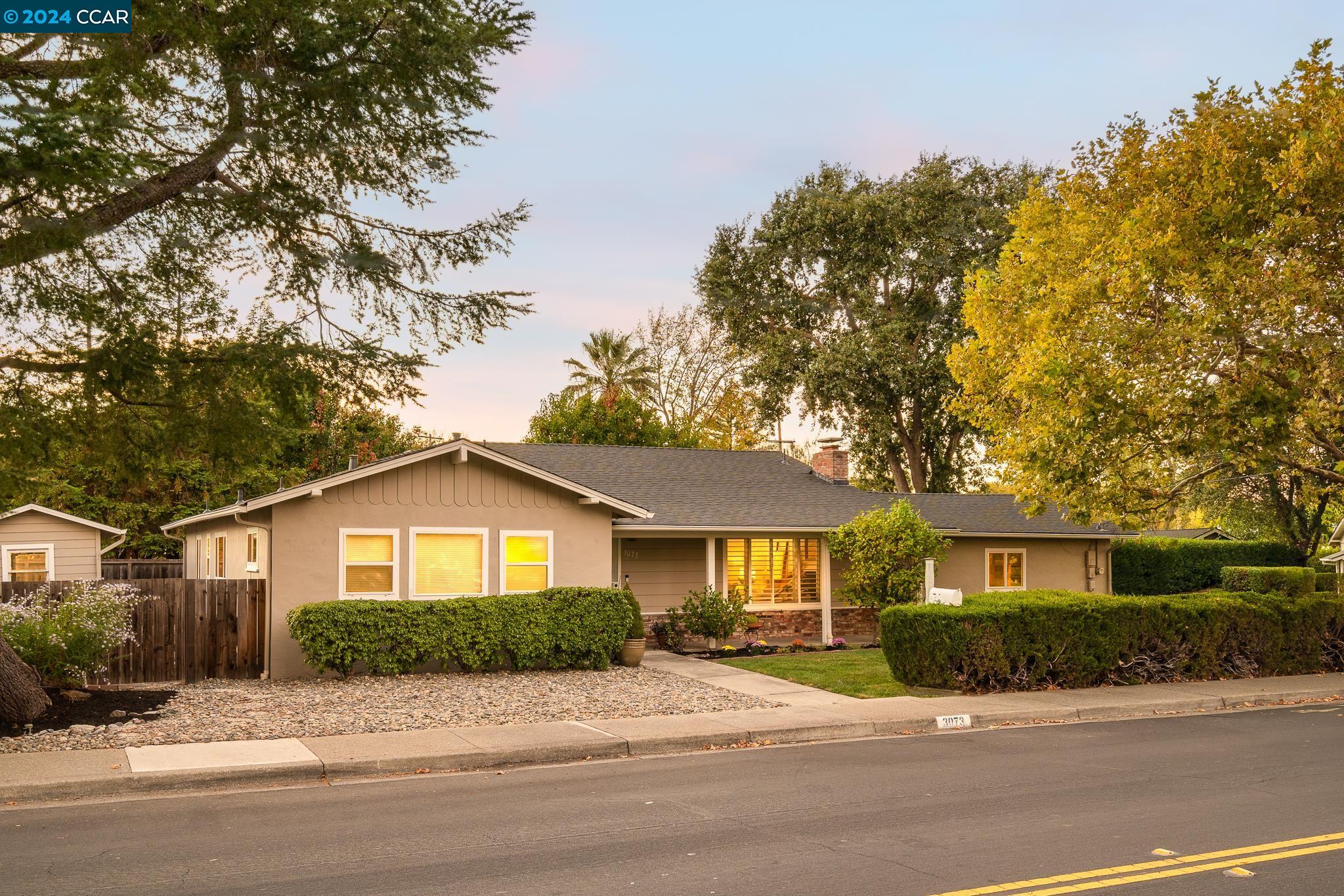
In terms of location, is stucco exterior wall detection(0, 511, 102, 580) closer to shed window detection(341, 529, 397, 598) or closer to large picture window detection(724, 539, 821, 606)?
shed window detection(341, 529, 397, 598)

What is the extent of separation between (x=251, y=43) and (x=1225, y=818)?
1233 centimetres

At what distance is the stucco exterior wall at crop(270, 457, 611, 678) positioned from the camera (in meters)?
18.2

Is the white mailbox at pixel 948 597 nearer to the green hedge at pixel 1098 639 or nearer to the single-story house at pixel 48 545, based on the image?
the green hedge at pixel 1098 639

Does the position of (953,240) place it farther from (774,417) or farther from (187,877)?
(187,877)

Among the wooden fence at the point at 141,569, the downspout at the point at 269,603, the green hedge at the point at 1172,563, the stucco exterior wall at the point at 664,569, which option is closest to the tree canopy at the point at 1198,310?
the stucco exterior wall at the point at 664,569

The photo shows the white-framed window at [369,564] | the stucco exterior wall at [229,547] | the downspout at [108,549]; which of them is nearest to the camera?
the white-framed window at [369,564]

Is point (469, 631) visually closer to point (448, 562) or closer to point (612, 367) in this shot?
point (448, 562)

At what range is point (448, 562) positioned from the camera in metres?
19.5

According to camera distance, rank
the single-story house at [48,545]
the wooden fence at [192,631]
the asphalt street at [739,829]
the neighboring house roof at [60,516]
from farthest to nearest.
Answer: the single-story house at [48,545], the neighboring house roof at [60,516], the wooden fence at [192,631], the asphalt street at [739,829]

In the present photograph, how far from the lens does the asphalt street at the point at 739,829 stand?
6.75m

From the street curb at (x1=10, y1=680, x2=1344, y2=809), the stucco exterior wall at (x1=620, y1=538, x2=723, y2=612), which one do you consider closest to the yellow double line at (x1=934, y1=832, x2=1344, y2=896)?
the street curb at (x1=10, y1=680, x2=1344, y2=809)

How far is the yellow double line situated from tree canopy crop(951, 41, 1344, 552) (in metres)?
12.0

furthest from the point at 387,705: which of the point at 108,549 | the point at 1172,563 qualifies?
the point at 1172,563

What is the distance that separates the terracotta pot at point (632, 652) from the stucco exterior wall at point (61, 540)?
53.1ft
